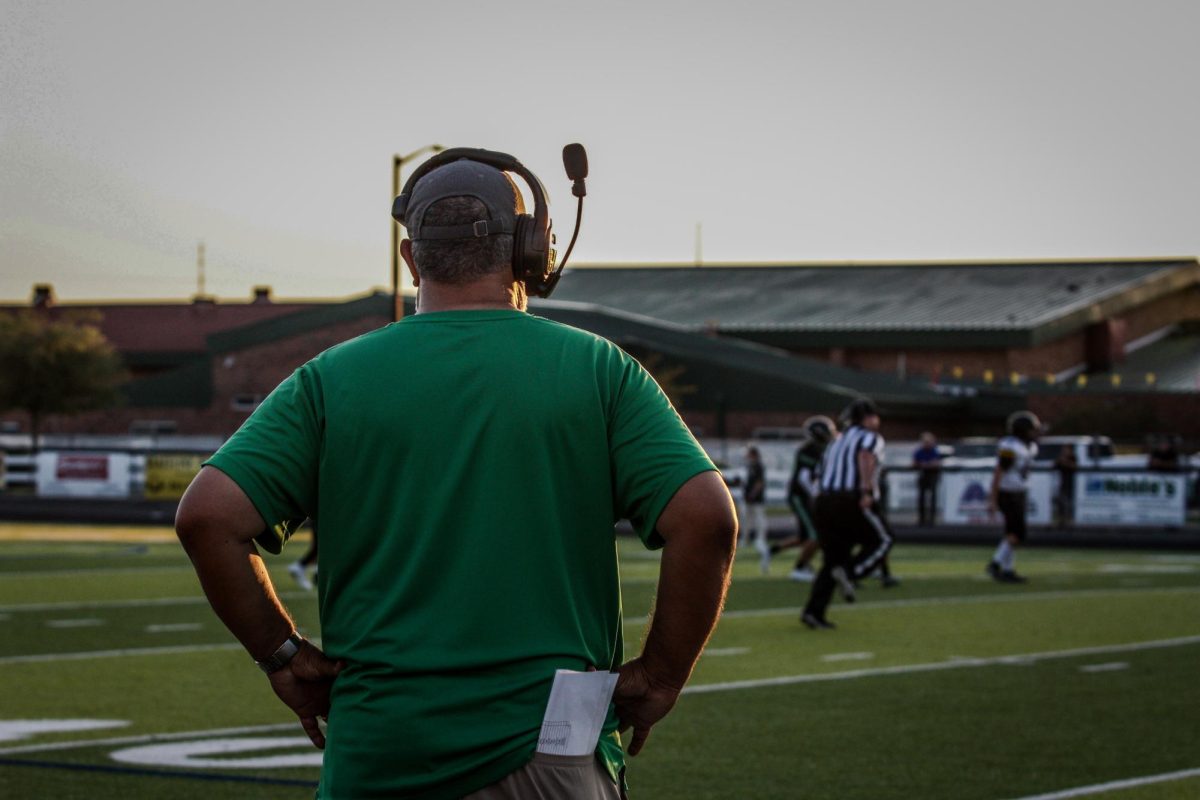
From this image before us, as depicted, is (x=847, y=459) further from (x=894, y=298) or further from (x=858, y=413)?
(x=894, y=298)

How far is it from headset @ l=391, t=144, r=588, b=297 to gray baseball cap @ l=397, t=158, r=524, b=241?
0.9 inches

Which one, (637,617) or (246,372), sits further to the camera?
(246,372)

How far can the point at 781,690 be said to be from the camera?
11211 mm

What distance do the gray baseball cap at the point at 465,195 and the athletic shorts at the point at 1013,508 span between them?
17.3 metres

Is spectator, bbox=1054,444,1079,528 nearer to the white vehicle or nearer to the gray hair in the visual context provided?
the white vehicle

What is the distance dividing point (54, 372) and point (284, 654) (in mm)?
59271

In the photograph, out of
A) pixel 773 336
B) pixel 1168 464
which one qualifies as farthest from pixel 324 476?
pixel 773 336

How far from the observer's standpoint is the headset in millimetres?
3461

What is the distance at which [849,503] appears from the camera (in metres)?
15.7

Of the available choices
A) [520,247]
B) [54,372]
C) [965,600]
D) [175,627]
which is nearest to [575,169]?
[520,247]

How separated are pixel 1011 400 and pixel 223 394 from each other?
23250 mm

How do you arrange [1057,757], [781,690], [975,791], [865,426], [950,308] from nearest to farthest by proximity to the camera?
[975,791] < [1057,757] < [781,690] < [865,426] < [950,308]

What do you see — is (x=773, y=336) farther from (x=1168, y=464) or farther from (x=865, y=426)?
(x=865, y=426)

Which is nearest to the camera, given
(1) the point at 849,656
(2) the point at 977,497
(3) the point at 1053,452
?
(1) the point at 849,656
